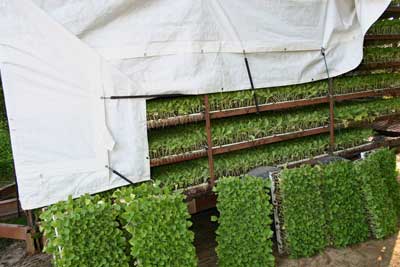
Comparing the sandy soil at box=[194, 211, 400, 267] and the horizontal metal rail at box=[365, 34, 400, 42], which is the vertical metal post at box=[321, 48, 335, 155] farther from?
the sandy soil at box=[194, 211, 400, 267]

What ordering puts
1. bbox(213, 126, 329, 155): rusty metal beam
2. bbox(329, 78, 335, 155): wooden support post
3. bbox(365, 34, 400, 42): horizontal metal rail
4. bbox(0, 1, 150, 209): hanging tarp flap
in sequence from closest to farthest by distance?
bbox(0, 1, 150, 209): hanging tarp flap, bbox(213, 126, 329, 155): rusty metal beam, bbox(329, 78, 335, 155): wooden support post, bbox(365, 34, 400, 42): horizontal metal rail

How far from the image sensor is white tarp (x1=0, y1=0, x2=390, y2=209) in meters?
2.42

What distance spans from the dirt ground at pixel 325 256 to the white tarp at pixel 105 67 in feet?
3.71

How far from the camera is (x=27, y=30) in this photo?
7.84 feet

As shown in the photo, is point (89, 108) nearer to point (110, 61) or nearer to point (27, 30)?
point (110, 61)

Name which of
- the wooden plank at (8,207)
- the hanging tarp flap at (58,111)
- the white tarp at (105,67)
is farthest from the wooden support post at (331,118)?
the wooden plank at (8,207)

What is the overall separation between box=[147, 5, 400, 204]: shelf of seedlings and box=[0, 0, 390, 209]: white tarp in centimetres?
19

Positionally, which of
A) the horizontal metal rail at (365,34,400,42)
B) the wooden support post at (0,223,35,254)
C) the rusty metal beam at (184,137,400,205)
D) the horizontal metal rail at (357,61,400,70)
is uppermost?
the horizontal metal rail at (365,34,400,42)

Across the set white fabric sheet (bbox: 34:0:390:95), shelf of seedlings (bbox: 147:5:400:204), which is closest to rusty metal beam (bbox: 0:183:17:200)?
shelf of seedlings (bbox: 147:5:400:204)

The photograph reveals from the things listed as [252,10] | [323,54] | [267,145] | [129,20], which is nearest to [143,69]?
[129,20]

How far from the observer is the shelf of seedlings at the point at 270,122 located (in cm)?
315

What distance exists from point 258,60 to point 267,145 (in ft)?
3.60

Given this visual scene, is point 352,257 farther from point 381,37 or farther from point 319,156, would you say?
point 381,37

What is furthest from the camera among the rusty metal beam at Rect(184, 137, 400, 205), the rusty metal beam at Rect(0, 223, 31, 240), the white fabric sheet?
the rusty metal beam at Rect(184, 137, 400, 205)
